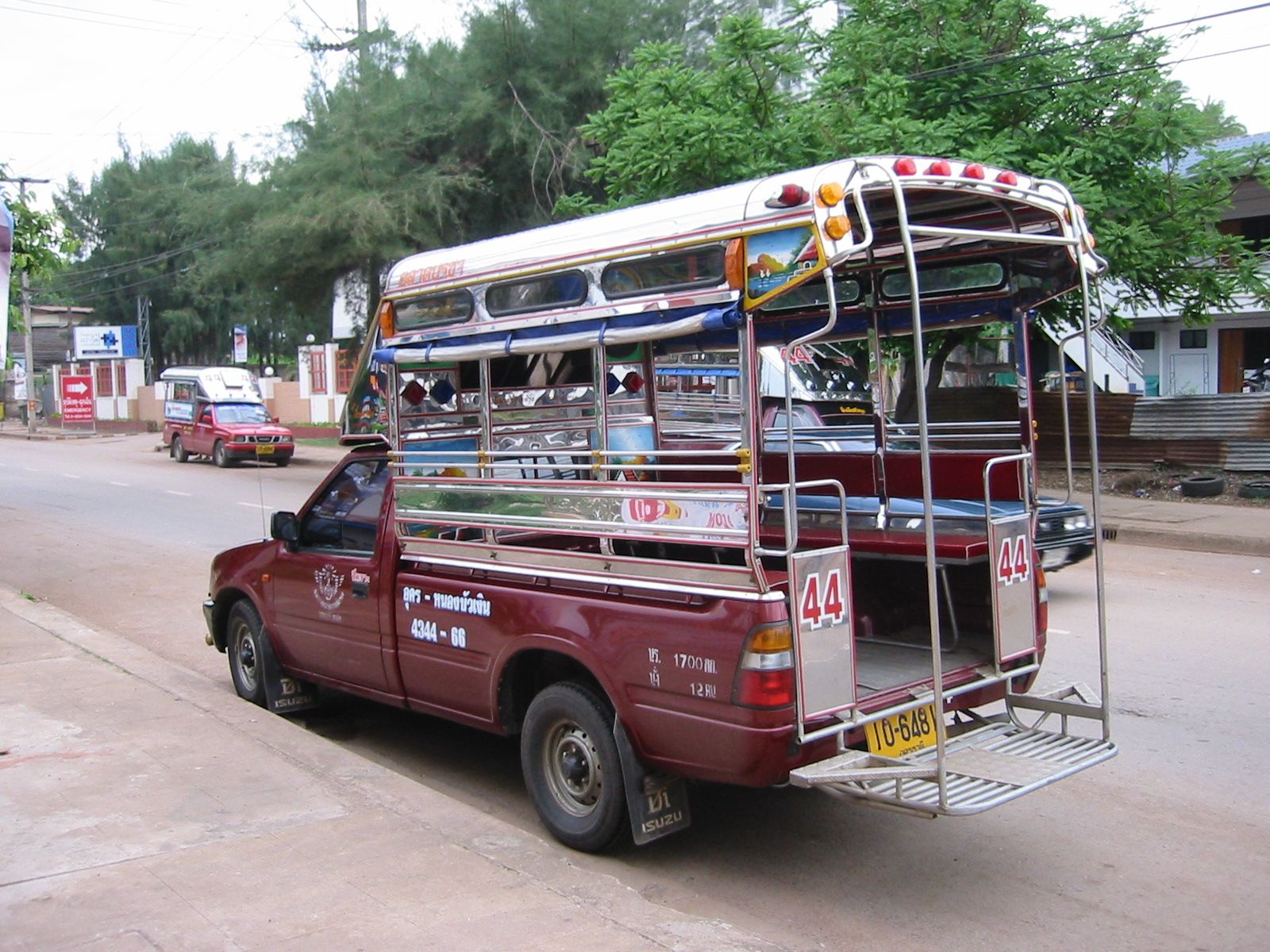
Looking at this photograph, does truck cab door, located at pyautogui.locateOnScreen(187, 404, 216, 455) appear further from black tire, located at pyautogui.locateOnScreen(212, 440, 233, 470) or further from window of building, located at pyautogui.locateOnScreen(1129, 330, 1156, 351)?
window of building, located at pyautogui.locateOnScreen(1129, 330, 1156, 351)

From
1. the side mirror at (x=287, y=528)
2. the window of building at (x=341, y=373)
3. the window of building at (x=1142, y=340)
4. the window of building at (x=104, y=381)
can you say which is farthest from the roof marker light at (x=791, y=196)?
the window of building at (x=104, y=381)

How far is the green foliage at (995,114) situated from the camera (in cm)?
1488

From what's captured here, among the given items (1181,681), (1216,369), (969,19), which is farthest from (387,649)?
(1216,369)

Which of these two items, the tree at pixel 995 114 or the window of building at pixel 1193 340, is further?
the window of building at pixel 1193 340

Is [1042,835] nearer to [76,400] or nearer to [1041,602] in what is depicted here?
[1041,602]

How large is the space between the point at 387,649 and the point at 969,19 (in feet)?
43.9

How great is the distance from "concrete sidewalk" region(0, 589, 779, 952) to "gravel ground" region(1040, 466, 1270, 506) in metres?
14.5

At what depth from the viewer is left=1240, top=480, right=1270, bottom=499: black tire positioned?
16562 millimetres

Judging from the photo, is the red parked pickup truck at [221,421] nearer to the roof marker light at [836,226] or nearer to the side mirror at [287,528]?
the side mirror at [287,528]

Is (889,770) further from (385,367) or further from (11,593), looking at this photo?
(11,593)

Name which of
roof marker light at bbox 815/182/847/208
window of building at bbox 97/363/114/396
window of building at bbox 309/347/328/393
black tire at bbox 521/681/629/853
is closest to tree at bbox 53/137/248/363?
window of building at bbox 97/363/114/396

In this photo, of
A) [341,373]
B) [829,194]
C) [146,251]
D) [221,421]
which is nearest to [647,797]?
[829,194]

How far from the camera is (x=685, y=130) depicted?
49.2 feet

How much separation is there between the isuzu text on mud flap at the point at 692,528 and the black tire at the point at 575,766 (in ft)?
0.05
